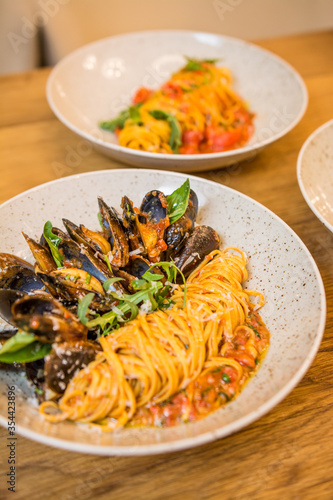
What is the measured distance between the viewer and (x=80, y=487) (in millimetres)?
1296

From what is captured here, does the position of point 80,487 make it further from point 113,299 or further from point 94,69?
point 94,69

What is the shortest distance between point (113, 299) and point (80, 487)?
1.96 ft

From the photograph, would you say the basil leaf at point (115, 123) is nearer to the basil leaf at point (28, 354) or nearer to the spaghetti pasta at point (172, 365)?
the spaghetti pasta at point (172, 365)

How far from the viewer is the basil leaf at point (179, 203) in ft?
6.06

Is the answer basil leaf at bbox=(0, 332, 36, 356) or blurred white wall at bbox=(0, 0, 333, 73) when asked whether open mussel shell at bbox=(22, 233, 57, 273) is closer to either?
basil leaf at bbox=(0, 332, 36, 356)

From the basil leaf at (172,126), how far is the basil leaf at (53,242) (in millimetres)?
1186

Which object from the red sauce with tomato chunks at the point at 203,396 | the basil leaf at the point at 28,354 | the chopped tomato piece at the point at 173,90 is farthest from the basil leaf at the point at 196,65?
the basil leaf at the point at 28,354

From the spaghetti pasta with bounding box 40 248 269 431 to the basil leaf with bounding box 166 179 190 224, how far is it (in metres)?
0.33

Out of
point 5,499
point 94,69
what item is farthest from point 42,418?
point 94,69

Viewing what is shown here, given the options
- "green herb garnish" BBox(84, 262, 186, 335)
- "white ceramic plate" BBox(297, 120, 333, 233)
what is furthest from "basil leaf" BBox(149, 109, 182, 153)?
A: "green herb garnish" BBox(84, 262, 186, 335)

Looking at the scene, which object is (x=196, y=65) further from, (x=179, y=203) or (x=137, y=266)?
(x=137, y=266)

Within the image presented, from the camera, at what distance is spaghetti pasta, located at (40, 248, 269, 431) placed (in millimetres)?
1336

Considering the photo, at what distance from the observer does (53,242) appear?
5.75ft

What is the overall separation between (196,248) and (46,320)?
0.73m
